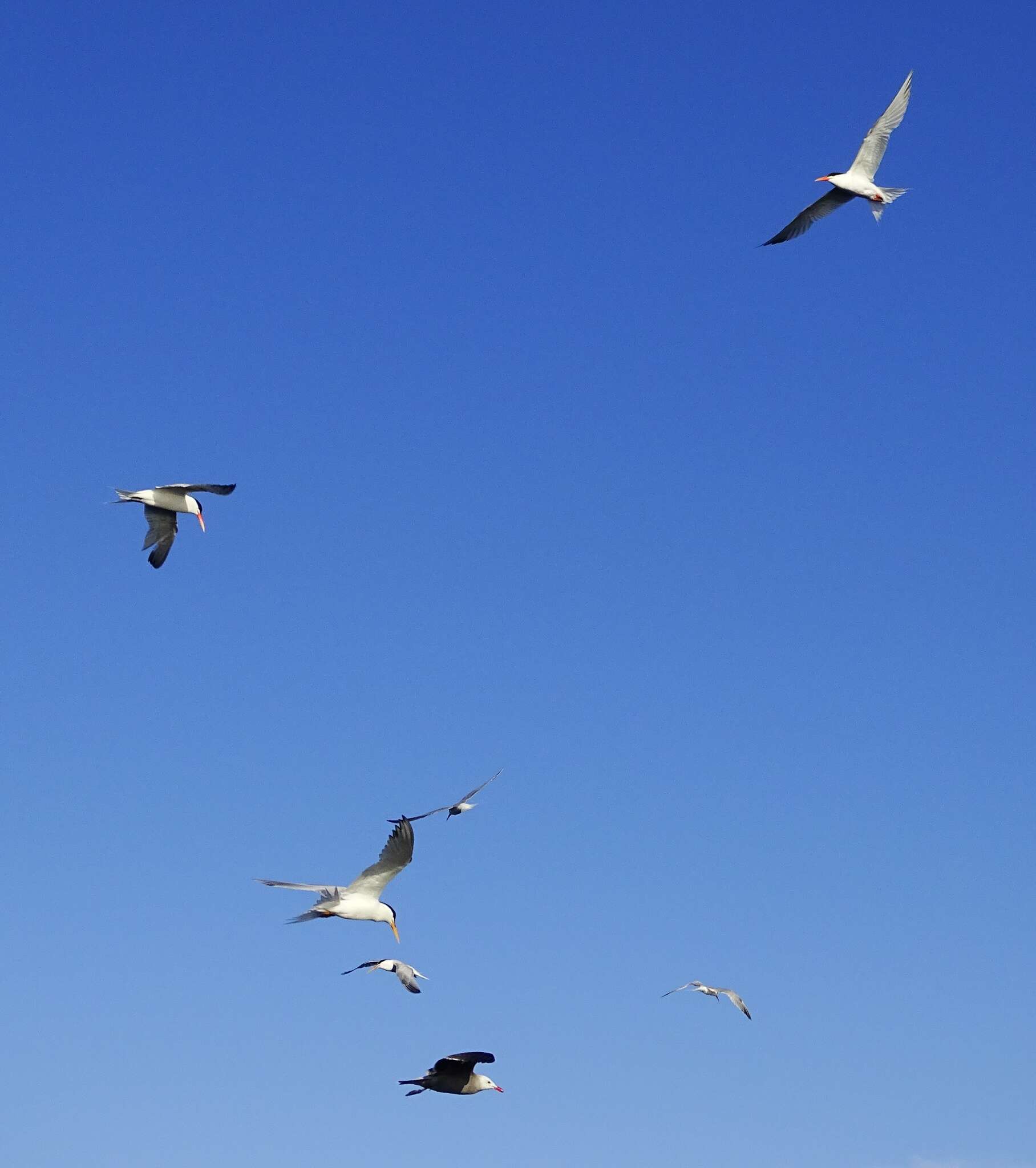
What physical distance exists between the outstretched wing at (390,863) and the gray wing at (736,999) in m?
22.3

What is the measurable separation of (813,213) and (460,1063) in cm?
2678

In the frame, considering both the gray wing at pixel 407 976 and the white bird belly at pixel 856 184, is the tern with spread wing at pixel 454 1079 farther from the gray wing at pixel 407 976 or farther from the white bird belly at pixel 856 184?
the white bird belly at pixel 856 184

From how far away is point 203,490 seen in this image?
145 ft

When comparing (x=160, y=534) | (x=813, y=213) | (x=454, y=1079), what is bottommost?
(x=454, y=1079)

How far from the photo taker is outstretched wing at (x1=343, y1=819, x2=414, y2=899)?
3506cm

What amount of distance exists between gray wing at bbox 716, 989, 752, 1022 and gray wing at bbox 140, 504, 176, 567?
25091 mm

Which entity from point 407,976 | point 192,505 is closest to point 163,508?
point 192,505

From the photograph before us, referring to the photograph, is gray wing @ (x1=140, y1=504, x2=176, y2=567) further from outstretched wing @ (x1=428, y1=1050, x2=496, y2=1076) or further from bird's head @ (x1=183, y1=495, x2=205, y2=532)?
outstretched wing @ (x1=428, y1=1050, x2=496, y2=1076)

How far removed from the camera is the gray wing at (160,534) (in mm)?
45906

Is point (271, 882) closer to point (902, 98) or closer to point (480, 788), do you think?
point (480, 788)

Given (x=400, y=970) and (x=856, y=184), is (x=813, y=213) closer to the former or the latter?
(x=856, y=184)

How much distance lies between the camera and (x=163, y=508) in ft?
150

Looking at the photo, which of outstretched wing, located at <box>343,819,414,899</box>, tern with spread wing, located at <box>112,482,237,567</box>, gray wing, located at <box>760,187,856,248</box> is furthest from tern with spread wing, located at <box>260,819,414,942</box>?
gray wing, located at <box>760,187,856,248</box>

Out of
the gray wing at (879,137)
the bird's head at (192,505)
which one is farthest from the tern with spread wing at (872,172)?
the bird's head at (192,505)
